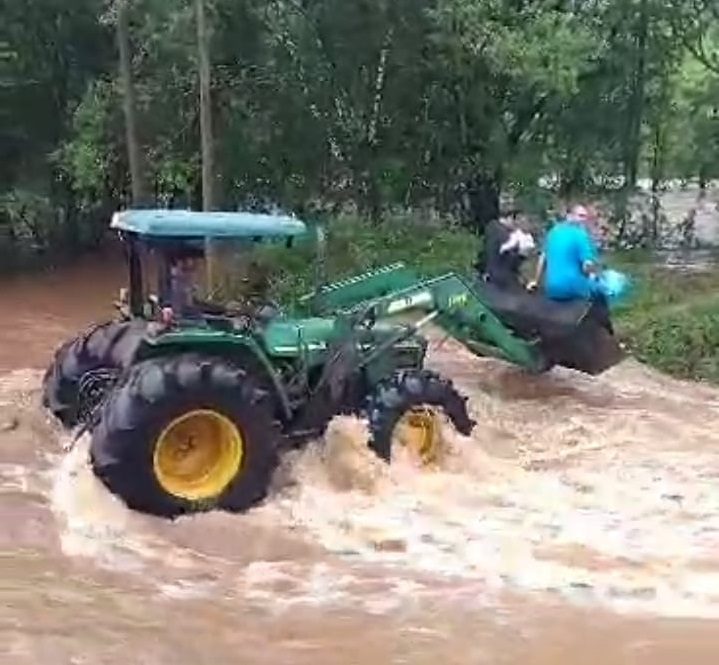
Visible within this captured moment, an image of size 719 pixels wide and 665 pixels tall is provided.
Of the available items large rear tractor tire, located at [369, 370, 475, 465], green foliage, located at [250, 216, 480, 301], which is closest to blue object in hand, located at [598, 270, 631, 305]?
large rear tractor tire, located at [369, 370, 475, 465]

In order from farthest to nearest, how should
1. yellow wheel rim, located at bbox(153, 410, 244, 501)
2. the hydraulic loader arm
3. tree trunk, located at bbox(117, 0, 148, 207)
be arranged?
tree trunk, located at bbox(117, 0, 148, 207), the hydraulic loader arm, yellow wheel rim, located at bbox(153, 410, 244, 501)

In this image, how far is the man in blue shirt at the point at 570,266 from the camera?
13.0 metres

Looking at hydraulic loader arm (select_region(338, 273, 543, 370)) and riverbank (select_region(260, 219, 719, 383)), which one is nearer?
hydraulic loader arm (select_region(338, 273, 543, 370))

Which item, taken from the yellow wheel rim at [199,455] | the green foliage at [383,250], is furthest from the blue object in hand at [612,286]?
the green foliage at [383,250]

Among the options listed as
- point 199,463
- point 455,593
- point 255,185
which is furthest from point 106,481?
point 255,185

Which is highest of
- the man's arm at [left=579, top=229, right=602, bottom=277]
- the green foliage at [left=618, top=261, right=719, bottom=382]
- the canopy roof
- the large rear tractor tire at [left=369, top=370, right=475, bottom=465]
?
the canopy roof

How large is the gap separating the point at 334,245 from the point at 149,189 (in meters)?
2.93

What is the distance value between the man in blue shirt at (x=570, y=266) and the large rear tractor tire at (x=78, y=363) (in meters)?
3.69

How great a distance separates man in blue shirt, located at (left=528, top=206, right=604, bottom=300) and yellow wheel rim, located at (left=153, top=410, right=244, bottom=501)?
406 centimetres

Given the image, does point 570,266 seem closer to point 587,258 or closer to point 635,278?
point 587,258

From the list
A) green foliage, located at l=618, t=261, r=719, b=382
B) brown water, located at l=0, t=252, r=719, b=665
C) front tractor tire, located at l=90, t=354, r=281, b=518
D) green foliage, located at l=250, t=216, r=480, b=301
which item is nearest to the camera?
brown water, located at l=0, t=252, r=719, b=665

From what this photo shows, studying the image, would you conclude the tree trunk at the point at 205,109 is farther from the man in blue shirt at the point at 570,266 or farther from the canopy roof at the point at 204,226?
the canopy roof at the point at 204,226

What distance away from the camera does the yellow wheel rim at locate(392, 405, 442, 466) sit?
1069cm

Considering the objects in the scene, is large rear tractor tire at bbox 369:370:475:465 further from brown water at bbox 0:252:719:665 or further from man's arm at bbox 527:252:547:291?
man's arm at bbox 527:252:547:291
